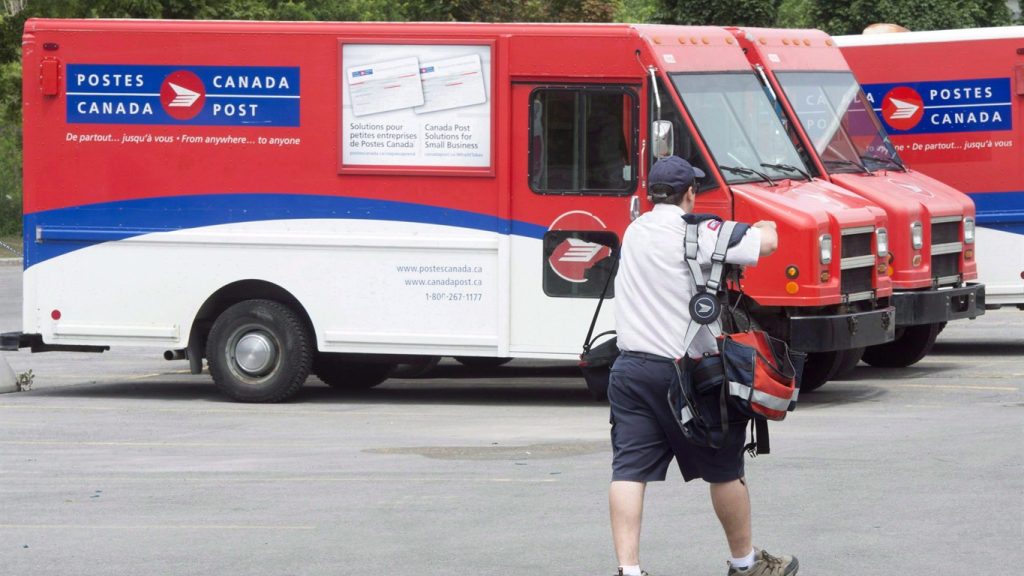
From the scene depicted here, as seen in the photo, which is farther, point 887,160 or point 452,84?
point 887,160

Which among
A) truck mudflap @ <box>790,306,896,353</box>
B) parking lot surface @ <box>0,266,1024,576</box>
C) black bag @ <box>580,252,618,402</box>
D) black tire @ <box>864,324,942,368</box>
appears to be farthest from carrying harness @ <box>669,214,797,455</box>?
black tire @ <box>864,324,942,368</box>

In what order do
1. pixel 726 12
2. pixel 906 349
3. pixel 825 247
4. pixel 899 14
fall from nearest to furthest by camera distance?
pixel 825 247, pixel 906 349, pixel 726 12, pixel 899 14

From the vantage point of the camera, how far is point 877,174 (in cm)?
1436

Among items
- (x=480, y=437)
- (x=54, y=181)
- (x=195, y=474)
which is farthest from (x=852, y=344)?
(x=54, y=181)

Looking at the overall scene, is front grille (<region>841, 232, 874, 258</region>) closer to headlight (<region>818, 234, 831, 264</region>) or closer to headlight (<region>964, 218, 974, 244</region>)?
headlight (<region>818, 234, 831, 264</region>)

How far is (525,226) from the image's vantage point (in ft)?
42.5

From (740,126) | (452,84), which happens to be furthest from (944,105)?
(452,84)

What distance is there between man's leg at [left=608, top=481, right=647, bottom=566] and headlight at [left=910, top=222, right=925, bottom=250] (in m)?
7.77

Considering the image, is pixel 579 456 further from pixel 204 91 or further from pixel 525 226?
pixel 204 91

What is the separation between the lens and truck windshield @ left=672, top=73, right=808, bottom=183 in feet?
41.8

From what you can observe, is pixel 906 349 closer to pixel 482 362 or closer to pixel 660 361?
pixel 482 362

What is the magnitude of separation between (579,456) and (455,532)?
242 cm

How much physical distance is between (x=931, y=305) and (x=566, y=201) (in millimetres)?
3199

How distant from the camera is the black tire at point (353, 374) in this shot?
14.9m
